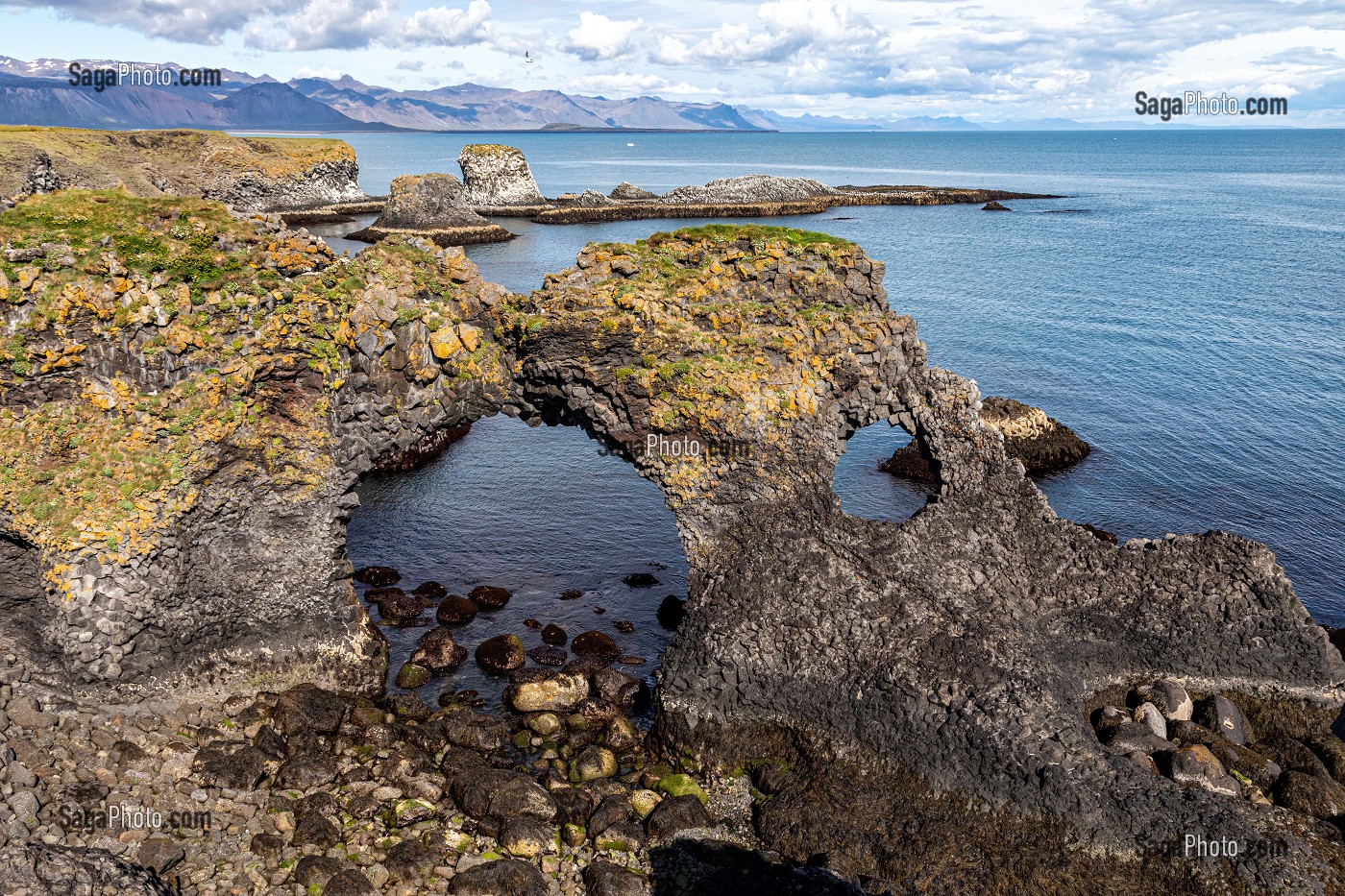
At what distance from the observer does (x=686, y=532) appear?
26.8 meters

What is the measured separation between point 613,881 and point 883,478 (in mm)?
30444

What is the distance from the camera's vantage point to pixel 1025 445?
4812 cm

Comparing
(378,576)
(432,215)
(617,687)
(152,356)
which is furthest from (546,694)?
(432,215)

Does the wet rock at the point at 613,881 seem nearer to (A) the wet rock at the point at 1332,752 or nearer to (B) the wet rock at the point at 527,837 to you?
(B) the wet rock at the point at 527,837

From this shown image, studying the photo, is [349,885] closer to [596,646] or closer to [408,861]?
[408,861]

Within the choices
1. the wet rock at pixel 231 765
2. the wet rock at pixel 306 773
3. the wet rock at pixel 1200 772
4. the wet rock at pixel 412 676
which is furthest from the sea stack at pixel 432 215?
the wet rock at pixel 1200 772

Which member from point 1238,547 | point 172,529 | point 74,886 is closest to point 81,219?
point 172,529

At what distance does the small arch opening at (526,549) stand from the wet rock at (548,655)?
67 mm

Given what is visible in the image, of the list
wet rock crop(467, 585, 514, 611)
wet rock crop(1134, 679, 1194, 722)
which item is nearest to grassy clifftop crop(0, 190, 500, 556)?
wet rock crop(467, 585, 514, 611)

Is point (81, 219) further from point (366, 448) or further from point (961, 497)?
point (961, 497)

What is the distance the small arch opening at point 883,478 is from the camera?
42.7 m

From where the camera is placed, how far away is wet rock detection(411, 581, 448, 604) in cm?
3155

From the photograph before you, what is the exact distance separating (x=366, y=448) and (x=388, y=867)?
11153mm

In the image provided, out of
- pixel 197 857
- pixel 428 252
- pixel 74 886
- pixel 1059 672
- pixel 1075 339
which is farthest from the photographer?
pixel 1075 339
